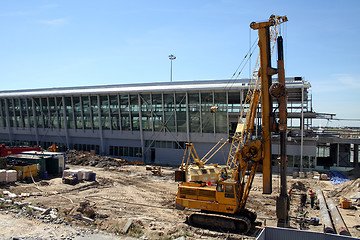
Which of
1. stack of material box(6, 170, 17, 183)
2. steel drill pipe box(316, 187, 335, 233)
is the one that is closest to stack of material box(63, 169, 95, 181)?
stack of material box(6, 170, 17, 183)

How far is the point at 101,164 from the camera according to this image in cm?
4075

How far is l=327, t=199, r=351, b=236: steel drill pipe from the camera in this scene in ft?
53.4

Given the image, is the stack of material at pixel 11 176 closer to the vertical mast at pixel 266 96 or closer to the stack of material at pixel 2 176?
the stack of material at pixel 2 176

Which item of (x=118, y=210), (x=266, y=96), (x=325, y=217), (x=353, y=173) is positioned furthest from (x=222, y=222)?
(x=353, y=173)

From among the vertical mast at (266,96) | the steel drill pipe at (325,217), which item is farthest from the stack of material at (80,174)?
the steel drill pipe at (325,217)

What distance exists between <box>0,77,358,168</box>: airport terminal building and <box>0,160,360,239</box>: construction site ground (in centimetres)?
928

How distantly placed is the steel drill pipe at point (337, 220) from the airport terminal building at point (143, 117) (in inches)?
578

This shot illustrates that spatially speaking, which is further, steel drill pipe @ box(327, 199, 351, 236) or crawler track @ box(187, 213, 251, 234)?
crawler track @ box(187, 213, 251, 234)

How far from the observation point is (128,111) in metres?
45.6

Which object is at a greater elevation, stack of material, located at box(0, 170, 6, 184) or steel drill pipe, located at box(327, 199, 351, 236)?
stack of material, located at box(0, 170, 6, 184)

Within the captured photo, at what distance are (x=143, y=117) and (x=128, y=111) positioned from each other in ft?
8.79

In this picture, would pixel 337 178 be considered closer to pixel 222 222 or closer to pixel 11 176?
pixel 222 222

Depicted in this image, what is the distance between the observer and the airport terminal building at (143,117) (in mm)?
38875

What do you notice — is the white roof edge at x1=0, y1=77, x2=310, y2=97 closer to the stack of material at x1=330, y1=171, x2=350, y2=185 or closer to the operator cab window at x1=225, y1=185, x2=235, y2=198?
the stack of material at x1=330, y1=171, x2=350, y2=185
